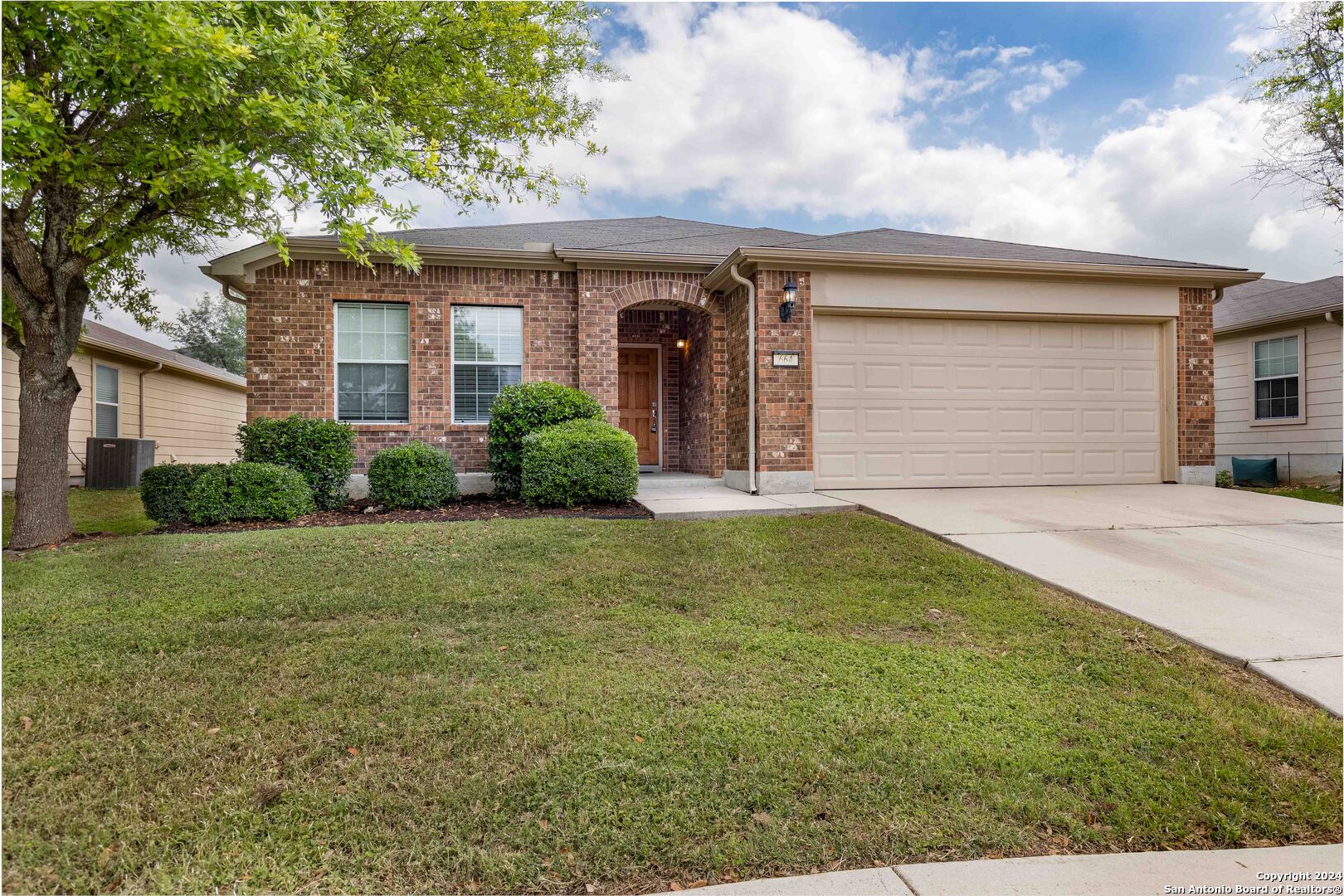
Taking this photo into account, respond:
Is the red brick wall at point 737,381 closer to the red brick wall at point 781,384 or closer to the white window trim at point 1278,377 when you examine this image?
the red brick wall at point 781,384

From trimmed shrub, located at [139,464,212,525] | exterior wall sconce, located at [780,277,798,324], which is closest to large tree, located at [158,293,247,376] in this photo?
trimmed shrub, located at [139,464,212,525]

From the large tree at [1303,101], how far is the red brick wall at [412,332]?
12408 millimetres

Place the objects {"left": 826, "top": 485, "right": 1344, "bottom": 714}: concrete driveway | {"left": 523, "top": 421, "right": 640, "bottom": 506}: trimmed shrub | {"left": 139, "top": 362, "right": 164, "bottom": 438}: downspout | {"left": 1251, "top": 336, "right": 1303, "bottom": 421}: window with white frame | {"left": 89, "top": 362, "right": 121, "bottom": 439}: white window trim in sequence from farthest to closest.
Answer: {"left": 139, "top": 362, "right": 164, "bottom": 438}: downspout < {"left": 89, "top": 362, "right": 121, "bottom": 439}: white window trim < {"left": 1251, "top": 336, "right": 1303, "bottom": 421}: window with white frame < {"left": 523, "top": 421, "right": 640, "bottom": 506}: trimmed shrub < {"left": 826, "top": 485, "right": 1344, "bottom": 714}: concrete driveway

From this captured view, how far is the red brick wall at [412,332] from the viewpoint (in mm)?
8359

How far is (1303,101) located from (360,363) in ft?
52.2

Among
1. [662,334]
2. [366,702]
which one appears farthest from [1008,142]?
[366,702]

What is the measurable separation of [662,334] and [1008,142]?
624 centimetres

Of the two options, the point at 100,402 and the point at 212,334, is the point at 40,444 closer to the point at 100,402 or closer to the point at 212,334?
the point at 100,402

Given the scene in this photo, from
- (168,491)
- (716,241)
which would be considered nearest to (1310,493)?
(716,241)

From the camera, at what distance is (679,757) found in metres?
2.29

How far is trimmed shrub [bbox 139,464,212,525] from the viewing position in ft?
21.5

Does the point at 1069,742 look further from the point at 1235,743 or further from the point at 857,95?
the point at 857,95

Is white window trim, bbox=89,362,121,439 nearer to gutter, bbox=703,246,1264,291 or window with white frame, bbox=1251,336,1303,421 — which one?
gutter, bbox=703,246,1264,291

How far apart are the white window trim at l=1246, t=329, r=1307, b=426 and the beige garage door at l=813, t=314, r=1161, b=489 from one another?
4.38 metres
